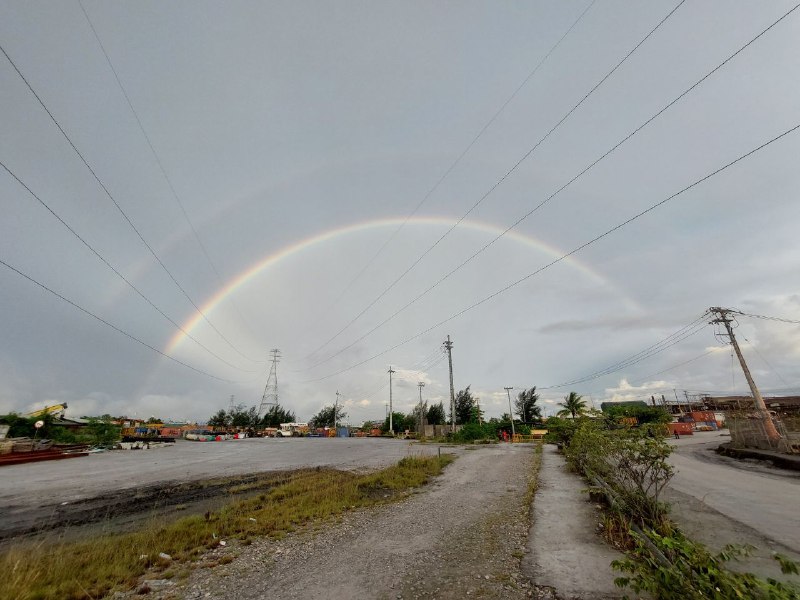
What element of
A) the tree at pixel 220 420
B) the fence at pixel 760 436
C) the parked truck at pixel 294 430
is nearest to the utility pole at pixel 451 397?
the fence at pixel 760 436

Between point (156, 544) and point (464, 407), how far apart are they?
60623 mm

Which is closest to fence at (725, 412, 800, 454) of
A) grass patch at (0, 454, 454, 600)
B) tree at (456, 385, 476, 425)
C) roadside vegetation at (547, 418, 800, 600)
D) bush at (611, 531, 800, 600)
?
roadside vegetation at (547, 418, 800, 600)

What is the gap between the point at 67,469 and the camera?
2116cm

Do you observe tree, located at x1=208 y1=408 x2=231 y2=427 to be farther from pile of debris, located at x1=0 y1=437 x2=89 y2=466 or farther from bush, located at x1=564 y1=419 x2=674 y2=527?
bush, located at x1=564 y1=419 x2=674 y2=527

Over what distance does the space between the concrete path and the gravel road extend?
0.30 meters

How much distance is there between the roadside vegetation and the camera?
313cm

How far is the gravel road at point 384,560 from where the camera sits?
532cm

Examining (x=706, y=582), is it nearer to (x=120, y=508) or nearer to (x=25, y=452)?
(x=120, y=508)

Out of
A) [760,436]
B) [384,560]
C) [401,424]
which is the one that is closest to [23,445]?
[384,560]

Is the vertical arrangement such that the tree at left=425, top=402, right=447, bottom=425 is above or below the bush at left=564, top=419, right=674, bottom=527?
above

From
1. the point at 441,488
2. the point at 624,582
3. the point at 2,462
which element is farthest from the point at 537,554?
the point at 2,462

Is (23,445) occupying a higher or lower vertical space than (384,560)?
higher

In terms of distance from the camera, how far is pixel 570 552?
634 centimetres

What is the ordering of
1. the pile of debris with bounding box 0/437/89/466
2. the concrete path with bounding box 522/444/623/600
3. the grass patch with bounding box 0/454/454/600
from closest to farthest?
the concrete path with bounding box 522/444/623/600
the grass patch with bounding box 0/454/454/600
the pile of debris with bounding box 0/437/89/466
